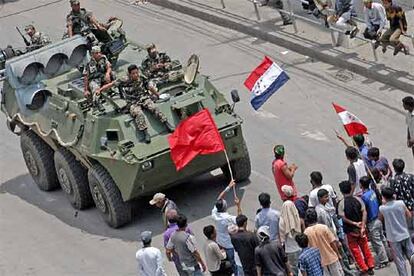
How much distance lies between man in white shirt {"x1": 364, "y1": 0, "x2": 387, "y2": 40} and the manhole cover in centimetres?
81

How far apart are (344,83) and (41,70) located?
595 centimetres

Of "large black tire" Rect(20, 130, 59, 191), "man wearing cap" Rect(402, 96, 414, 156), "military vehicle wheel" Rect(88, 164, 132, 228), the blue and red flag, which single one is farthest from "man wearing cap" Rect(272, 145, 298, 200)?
"large black tire" Rect(20, 130, 59, 191)

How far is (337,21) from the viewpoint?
21688 millimetres

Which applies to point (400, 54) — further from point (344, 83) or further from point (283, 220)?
point (283, 220)

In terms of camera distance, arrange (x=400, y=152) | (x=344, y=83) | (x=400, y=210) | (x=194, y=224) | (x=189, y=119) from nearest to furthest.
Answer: (x=400, y=210)
(x=189, y=119)
(x=194, y=224)
(x=400, y=152)
(x=344, y=83)

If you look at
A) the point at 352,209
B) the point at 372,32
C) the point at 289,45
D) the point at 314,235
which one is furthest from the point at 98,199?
the point at 289,45

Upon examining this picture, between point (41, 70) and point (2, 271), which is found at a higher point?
point (41, 70)

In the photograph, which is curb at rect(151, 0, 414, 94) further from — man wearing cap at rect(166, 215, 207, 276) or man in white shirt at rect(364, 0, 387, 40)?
man wearing cap at rect(166, 215, 207, 276)

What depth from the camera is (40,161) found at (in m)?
17.9

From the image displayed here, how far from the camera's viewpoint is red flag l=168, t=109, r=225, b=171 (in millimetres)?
15016

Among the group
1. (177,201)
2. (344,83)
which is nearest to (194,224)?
(177,201)

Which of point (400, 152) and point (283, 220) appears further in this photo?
point (400, 152)

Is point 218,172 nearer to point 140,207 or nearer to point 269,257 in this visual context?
point 140,207

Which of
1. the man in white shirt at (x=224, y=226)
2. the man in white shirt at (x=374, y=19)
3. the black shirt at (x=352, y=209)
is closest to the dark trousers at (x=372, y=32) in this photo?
the man in white shirt at (x=374, y=19)
